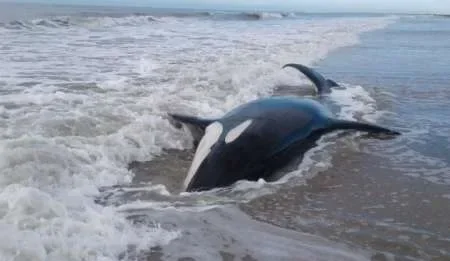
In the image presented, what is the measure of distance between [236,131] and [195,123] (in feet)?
2.80

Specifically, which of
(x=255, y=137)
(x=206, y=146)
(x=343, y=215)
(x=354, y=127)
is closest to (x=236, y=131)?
(x=255, y=137)

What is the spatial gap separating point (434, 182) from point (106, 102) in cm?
488

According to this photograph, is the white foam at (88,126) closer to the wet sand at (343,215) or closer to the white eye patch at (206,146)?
the wet sand at (343,215)

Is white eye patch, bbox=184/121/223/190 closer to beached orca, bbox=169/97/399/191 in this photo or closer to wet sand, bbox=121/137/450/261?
beached orca, bbox=169/97/399/191

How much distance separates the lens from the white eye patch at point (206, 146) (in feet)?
18.5

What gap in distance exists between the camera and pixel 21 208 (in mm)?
4258

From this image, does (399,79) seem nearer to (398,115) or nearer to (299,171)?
(398,115)

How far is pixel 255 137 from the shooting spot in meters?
6.06

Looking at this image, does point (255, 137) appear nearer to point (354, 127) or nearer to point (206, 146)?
point (206, 146)

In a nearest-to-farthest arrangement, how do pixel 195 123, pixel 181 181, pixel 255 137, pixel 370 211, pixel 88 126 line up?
1. pixel 370 211
2. pixel 181 181
3. pixel 255 137
4. pixel 195 123
5. pixel 88 126

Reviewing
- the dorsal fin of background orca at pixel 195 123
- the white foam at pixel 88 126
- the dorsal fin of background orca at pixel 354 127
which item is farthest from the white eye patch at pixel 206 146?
the dorsal fin of background orca at pixel 354 127

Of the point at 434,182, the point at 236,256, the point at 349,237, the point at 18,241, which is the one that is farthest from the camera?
the point at 434,182

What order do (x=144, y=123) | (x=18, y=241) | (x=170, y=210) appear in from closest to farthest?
(x=18, y=241)
(x=170, y=210)
(x=144, y=123)

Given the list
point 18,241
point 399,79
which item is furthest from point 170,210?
point 399,79
